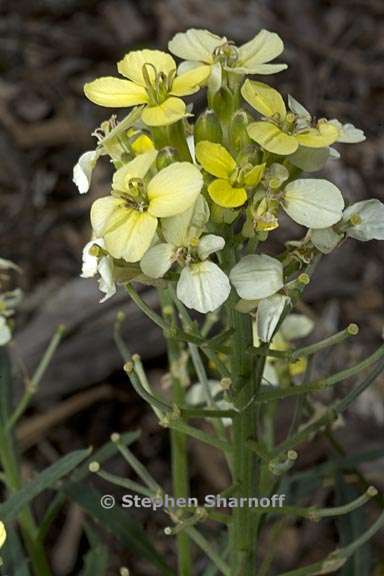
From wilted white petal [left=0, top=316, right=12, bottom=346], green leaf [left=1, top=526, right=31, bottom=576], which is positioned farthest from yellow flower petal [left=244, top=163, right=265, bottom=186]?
green leaf [left=1, top=526, right=31, bottom=576]

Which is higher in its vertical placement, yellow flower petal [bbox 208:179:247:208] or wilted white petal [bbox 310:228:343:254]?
yellow flower petal [bbox 208:179:247:208]

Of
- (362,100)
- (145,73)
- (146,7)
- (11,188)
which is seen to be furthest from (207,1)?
(145,73)

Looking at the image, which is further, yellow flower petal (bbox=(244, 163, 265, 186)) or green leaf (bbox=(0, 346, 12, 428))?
green leaf (bbox=(0, 346, 12, 428))

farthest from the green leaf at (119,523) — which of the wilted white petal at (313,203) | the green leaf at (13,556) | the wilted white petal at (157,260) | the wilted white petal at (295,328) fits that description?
the wilted white petal at (313,203)

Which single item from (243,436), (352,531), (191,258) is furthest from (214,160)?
(352,531)

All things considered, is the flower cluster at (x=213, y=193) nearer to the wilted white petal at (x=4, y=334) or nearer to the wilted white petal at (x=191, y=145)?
the wilted white petal at (x=191, y=145)

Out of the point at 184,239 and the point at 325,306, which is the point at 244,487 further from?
the point at 325,306

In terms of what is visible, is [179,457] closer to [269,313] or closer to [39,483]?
[39,483]

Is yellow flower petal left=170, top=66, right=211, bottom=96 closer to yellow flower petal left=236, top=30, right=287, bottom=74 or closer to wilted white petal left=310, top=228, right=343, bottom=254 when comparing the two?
yellow flower petal left=236, top=30, right=287, bottom=74
